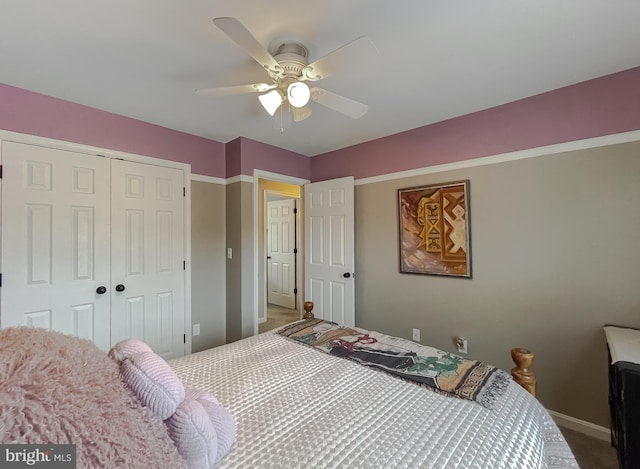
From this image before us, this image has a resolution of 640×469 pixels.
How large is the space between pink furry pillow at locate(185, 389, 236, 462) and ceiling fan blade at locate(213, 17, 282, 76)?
1285 millimetres

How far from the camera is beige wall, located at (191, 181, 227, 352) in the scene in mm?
2910

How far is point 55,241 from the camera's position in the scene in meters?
2.12

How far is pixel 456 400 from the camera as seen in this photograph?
112cm

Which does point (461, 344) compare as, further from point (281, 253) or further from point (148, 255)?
point (281, 253)

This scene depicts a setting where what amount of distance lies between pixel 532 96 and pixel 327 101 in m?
1.63

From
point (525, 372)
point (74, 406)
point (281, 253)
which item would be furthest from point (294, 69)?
point (281, 253)

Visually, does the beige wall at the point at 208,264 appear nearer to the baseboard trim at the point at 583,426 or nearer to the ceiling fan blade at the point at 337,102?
the ceiling fan blade at the point at 337,102

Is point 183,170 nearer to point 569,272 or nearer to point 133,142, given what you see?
point 133,142

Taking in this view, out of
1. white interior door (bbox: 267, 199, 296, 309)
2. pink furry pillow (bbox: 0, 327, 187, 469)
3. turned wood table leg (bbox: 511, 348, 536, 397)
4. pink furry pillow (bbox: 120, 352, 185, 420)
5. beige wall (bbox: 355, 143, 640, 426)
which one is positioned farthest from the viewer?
white interior door (bbox: 267, 199, 296, 309)

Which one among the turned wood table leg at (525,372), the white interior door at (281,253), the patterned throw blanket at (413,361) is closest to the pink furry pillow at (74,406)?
the patterned throw blanket at (413,361)

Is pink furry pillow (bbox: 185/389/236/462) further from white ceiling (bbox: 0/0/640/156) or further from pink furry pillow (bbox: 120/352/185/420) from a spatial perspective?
white ceiling (bbox: 0/0/640/156)

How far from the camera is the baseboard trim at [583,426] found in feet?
6.08

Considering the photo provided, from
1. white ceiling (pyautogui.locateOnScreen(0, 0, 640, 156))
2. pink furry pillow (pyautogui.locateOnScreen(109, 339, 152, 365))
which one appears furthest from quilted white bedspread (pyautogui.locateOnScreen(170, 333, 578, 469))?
white ceiling (pyautogui.locateOnScreen(0, 0, 640, 156))

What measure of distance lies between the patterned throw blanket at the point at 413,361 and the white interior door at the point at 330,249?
1.18 meters
